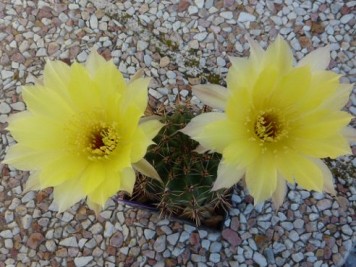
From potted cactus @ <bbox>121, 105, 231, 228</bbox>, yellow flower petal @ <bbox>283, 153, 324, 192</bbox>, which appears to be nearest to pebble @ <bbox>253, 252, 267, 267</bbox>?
potted cactus @ <bbox>121, 105, 231, 228</bbox>

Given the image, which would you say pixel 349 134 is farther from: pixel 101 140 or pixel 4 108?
pixel 4 108

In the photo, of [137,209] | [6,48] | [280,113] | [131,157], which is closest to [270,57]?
[280,113]

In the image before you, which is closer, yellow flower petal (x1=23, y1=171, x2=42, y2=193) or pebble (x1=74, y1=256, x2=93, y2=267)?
yellow flower petal (x1=23, y1=171, x2=42, y2=193)

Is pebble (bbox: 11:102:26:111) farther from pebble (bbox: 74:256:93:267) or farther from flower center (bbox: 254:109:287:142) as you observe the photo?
flower center (bbox: 254:109:287:142)

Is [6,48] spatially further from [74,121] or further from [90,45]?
[74,121]

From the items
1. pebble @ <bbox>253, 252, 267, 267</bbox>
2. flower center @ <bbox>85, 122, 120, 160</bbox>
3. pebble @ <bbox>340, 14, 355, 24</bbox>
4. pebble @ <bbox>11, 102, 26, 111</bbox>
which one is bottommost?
pebble @ <bbox>253, 252, 267, 267</bbox>

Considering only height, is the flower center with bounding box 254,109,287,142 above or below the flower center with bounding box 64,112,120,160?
above
